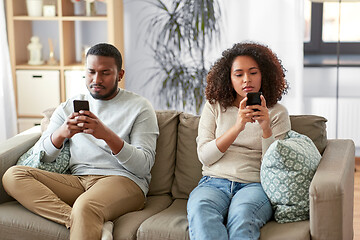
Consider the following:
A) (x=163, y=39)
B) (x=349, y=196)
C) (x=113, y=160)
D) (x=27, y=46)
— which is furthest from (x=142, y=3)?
(x=349, y=196)

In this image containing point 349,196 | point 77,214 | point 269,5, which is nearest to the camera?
point 77,214

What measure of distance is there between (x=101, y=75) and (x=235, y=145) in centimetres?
66

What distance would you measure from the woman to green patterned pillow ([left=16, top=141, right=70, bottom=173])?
1.98 feet

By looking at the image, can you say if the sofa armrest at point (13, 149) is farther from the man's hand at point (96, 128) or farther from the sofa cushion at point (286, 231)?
the sofa cushion at point (286, 231)

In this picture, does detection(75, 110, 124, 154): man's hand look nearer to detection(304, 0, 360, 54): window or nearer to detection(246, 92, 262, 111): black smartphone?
detection(246, 92, 262, 111): black smartphone

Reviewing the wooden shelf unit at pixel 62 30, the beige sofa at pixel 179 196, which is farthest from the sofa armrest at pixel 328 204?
the wooden shelf unit at pixel 62 30

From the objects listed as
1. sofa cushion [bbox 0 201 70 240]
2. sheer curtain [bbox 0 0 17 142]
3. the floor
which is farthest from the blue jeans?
sheer curtain [bbox 0 0 17 142]

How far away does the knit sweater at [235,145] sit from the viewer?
2.61 m

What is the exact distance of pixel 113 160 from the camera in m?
2.74

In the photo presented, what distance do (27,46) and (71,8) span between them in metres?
0.45

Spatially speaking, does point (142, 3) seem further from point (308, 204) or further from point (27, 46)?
point (308, 204)

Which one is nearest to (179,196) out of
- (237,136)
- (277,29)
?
(237,136)

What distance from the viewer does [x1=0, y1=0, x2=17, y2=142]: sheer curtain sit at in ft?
15.1

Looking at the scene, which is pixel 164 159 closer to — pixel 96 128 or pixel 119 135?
pixel 119 135
